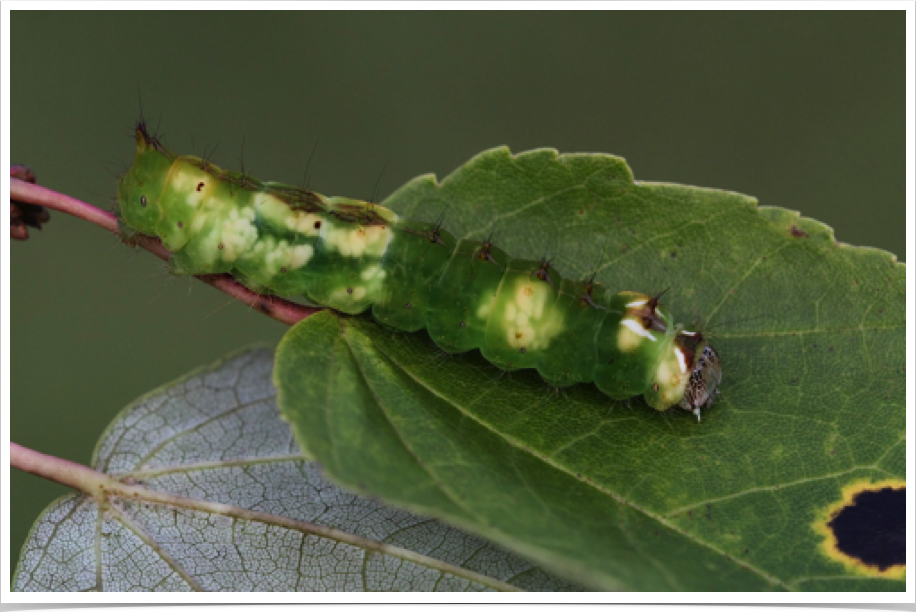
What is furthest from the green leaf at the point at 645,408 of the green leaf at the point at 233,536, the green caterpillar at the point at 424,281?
the green leaf at the point at 233,536

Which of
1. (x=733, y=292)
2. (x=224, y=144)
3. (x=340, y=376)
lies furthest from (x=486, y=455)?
(x=224, y=144)

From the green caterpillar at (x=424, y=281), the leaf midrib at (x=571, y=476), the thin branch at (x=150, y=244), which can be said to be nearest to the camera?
the leaf midrib at (x=571, y=476)

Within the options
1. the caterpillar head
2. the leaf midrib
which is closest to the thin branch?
the leaf midrib

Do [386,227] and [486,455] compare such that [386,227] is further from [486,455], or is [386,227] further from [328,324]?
[486,455]

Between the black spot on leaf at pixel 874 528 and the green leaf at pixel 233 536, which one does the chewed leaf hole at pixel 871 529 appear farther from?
the green leaf at pixel 233 536

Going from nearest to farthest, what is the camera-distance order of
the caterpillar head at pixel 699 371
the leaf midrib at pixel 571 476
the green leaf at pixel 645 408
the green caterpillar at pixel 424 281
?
1. the green leaf at pixel 645 408
2. the leaf midrib at pixel 571 476
3. the caterpillar head at pixel 699 371
4. the green caterpillar at pixel 424 281

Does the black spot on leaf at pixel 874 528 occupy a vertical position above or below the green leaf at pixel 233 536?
above

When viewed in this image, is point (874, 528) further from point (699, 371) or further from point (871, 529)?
point (699, 371)
